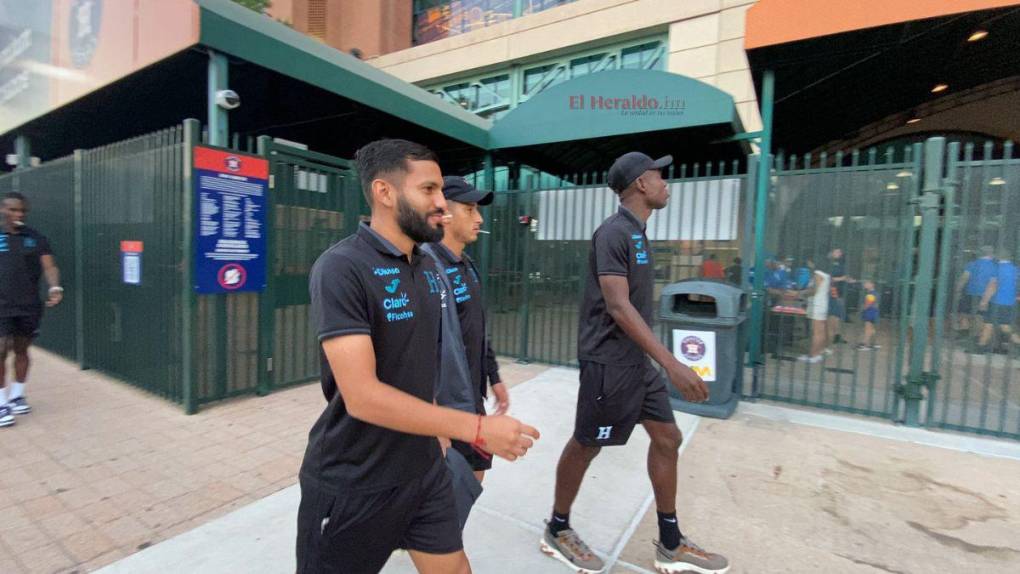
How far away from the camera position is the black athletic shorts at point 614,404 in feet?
8.29

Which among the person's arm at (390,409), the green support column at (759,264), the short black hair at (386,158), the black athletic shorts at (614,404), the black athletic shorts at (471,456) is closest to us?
the person's arm at (390,409)

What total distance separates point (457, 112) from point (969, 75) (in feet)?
29.3

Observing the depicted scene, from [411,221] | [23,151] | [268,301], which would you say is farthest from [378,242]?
[23,151]

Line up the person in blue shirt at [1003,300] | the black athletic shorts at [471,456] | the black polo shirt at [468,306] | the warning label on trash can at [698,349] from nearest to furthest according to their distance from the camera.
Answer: the black athletic shorts at [471,456]
the black polo shirt at [468,306]
the person in blue shirt at [1003,300]
the warning label on trash can at [698,349]

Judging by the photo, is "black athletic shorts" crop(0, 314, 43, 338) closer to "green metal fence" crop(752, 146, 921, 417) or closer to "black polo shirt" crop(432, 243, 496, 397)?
"black polo shirt" crop(432, 243, 496, 397)

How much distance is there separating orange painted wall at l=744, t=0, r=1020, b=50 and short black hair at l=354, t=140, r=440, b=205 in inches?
204

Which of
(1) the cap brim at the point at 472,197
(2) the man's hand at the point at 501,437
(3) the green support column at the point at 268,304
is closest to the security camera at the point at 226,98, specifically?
(3) the green support column at the point at 268,304

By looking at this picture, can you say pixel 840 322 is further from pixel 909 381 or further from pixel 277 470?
pixel 277 470

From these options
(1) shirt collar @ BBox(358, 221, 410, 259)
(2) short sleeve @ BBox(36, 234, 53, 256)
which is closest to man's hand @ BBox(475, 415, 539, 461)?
(1) shirt collar @ BBox(358, 221, 410, 259)

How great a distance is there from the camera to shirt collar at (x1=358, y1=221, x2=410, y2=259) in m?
1.50

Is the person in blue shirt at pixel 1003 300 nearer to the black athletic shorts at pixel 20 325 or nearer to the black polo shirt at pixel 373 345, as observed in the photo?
the black polo shirt at pixel 373 345

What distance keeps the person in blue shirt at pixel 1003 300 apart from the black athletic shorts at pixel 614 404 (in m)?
3.99

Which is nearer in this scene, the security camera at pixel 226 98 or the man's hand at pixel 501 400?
the man's hand at pixel 501 400

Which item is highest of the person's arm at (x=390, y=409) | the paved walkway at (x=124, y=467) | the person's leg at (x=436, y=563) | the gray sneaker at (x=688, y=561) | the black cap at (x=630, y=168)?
the black cap at (x=630, y=168)
